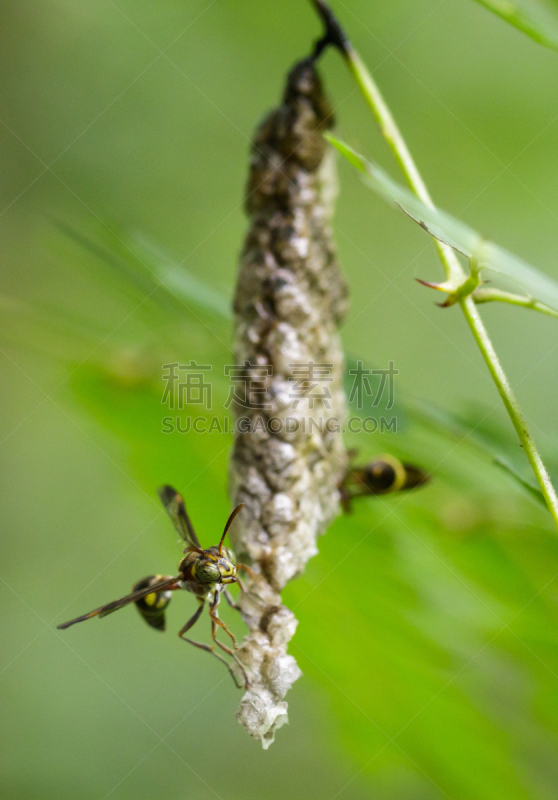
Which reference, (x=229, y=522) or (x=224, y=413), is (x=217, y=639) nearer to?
(x=229, y=522)

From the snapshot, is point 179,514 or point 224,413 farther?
point 224,413

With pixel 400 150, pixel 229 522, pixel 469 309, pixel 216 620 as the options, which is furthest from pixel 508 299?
pixel 216 620

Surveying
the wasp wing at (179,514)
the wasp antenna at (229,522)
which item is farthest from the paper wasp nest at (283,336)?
the wasp wing at (179,514)

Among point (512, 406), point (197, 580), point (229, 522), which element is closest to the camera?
point (512, 406)

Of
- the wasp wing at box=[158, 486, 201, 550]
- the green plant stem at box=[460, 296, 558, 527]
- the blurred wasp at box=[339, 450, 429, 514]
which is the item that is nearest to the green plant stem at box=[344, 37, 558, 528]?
the green plant stem at box=[460, 296, 558, 527]

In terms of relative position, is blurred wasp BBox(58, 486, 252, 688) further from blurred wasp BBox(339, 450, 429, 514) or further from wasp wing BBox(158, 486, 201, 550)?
blurred wasp BBox(339, 450, 429, 514)

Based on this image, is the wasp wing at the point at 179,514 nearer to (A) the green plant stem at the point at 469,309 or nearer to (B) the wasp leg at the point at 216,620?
(B) the wasp leg at the point at 216,620

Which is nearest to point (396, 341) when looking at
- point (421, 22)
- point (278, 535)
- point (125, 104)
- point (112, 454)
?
point (421, 22)
